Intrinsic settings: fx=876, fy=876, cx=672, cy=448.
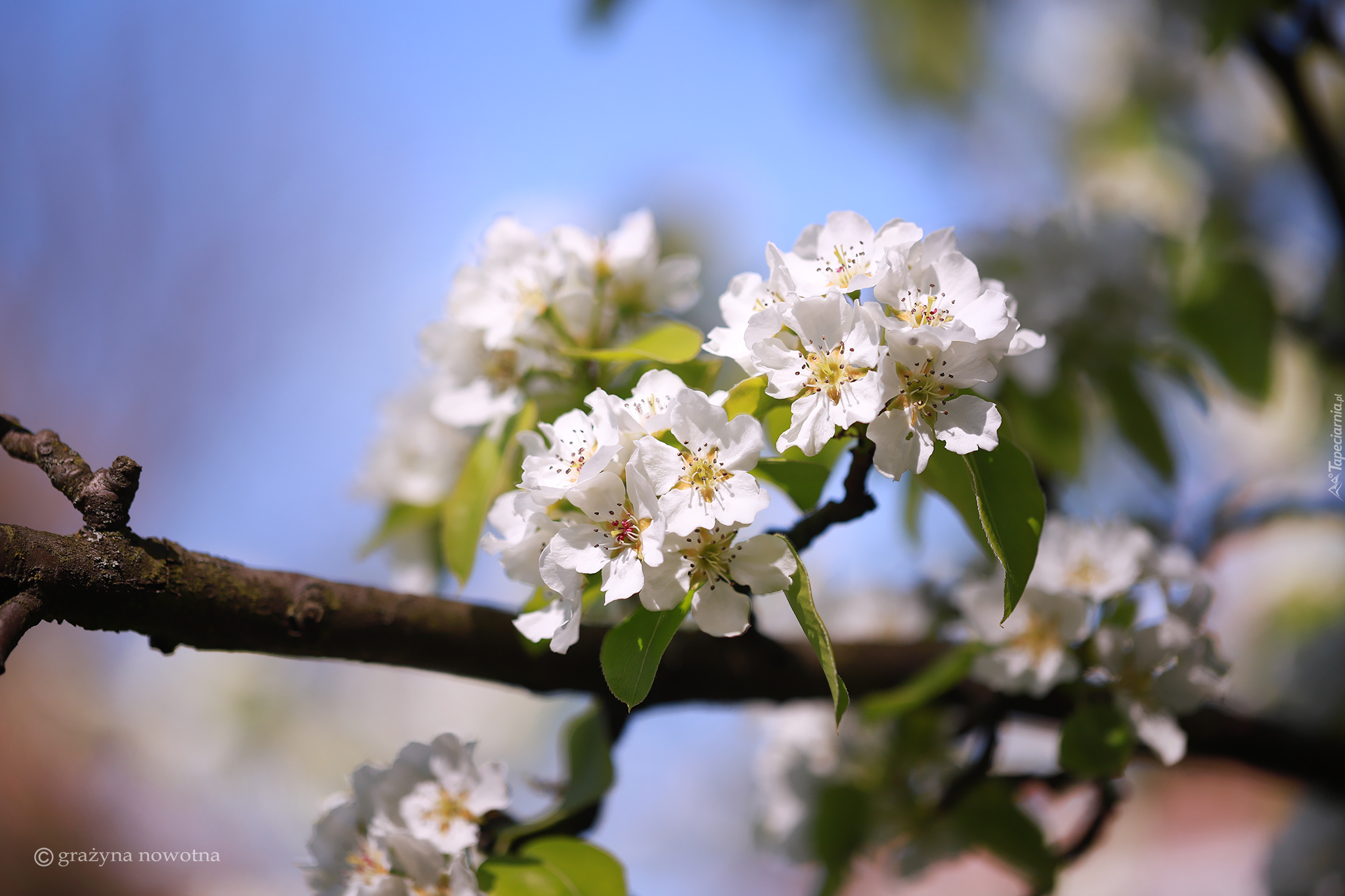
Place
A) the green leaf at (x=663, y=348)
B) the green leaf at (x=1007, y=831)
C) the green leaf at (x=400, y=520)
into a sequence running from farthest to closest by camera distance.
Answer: the green leaf at (x=400, y=520) < the green leaf at (x=1007, y=831) < the green leaf at (x=663, y=348)

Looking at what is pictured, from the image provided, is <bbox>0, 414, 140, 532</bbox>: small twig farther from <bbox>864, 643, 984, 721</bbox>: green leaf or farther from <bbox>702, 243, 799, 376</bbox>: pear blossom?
<bbox>864, 643, 984, 721</bbox>: green leaf

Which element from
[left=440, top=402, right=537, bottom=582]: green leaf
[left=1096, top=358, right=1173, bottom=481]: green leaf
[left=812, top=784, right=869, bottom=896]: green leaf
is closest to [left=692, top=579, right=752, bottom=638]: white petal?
[left=440, top=402, right=537, bottom=582]: green leaf

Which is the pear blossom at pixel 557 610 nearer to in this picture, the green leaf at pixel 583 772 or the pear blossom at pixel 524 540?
the pear blossom at pixel 524 540

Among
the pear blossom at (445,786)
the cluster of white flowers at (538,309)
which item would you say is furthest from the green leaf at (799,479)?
the pear blossom at (445,786)

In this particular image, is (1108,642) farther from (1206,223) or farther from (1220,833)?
(1220,833)

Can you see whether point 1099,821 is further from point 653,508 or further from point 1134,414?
point 653,508

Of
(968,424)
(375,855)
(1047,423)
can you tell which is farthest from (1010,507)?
(1047,423)
